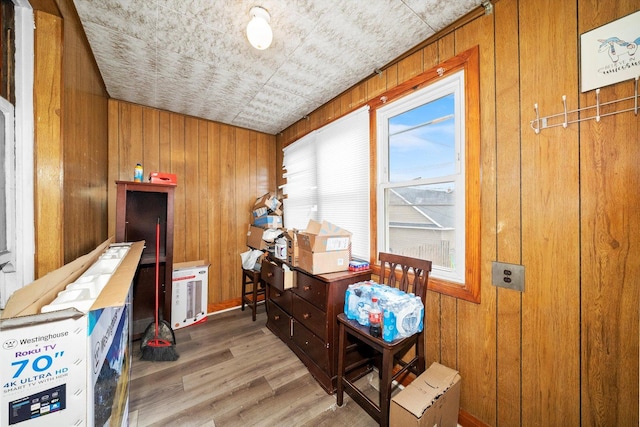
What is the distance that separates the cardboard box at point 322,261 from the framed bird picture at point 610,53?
1718 millimetres

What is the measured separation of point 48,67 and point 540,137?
249 cm

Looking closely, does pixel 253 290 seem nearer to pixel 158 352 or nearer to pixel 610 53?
pixel 158 352

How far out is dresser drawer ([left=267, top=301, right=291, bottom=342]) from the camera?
2.39 meters

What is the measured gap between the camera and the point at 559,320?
121cm

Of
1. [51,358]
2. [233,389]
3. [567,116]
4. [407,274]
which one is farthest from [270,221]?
[567,116]

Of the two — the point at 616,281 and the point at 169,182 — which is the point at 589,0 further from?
the point at 169,182

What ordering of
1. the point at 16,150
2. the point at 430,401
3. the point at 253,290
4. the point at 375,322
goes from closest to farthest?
the point at 16,150
the point at 430,401
the point at 375,322
the point at 253,290

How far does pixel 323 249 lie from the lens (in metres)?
1.97

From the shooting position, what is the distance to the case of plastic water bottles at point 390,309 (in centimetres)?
143

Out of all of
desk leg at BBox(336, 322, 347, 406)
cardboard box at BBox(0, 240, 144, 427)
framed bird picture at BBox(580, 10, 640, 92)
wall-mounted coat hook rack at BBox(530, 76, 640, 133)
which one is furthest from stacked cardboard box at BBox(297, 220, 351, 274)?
framed bird picture at BBox(580, 10, 640, 92)

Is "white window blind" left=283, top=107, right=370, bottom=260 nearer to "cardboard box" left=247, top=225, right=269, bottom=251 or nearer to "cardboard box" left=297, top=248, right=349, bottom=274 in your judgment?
"cardboard box" left=297, top=248, right=349, bottom=274

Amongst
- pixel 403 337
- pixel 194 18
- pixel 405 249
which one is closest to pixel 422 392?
pixel 403 337

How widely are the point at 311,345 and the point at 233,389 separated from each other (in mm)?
668

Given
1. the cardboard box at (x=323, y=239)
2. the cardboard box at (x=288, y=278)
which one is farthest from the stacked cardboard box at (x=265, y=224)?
the cardboard box at (x=323, y=239)
